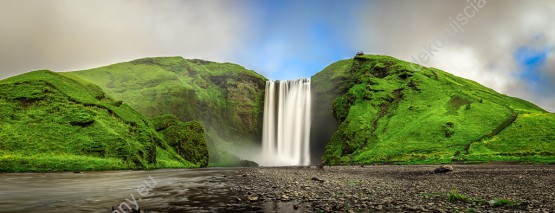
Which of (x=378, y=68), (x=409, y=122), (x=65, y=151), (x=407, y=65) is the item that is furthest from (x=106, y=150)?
(x=407, y=65)

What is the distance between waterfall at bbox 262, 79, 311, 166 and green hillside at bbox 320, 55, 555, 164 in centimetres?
1361

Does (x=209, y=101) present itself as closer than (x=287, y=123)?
No

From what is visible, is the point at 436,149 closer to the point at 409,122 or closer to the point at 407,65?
the point at 409,122

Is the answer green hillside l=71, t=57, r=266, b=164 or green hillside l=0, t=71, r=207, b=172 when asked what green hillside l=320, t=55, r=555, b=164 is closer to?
green hillside l=71, t=57, r=266, b=164

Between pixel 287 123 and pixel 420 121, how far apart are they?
64466 millimetres

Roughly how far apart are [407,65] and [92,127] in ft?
465

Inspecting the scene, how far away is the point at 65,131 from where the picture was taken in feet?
253

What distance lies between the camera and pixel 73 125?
263 feet

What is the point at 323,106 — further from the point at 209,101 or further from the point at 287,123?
the point at 209,101

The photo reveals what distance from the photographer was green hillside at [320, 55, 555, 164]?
76.6 meters

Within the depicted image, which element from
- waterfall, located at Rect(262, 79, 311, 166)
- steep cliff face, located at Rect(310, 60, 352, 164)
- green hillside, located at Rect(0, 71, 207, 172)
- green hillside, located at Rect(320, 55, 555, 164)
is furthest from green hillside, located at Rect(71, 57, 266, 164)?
green hillside, located at Rect(0, 71, 207, 172)

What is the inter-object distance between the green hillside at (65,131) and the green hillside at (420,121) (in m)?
66.8

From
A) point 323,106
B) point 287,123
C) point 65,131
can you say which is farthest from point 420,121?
point 65,131

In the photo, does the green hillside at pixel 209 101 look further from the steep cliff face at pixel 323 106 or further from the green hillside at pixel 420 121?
the green hillside at pixel 420 121
